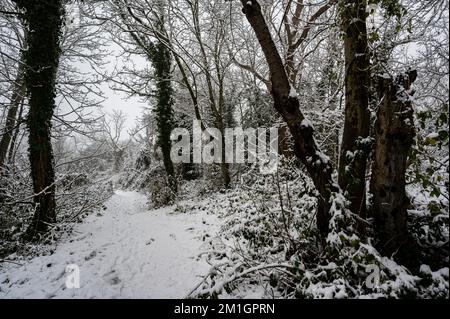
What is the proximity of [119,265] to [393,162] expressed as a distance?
16.7 feet

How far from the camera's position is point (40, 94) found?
22.9ft

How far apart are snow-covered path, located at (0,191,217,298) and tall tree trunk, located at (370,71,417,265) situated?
2.59 m

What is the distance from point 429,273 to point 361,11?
3.29 meters

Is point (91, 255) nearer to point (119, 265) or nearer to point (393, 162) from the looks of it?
point (119, 265)

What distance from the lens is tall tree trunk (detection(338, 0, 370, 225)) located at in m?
3.56

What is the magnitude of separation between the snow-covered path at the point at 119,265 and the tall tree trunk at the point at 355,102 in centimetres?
247

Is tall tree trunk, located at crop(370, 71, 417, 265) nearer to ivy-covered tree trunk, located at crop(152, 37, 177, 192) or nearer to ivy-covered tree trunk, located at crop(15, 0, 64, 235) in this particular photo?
ivy-covered tree trunk, located at crop(15, 0, 64, 235)

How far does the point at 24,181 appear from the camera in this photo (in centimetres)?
786

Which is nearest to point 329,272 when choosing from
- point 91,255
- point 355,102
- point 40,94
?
point 355,102

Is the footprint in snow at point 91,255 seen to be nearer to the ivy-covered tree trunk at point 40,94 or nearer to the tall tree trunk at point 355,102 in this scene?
the ivy-covered tree trunk at point 40,94

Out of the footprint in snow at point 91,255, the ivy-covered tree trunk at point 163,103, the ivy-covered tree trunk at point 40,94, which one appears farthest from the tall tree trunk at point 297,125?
the ivy-covered tree trunk at point 163,103

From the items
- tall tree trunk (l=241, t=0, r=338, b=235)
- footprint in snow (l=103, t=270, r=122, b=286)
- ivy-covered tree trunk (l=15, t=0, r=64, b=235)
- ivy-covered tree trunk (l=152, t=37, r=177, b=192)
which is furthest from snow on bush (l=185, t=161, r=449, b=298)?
ivy-covered tree trunk (l=152, t=37, r=177, b=192)

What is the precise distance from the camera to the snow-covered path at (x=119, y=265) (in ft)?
14.3

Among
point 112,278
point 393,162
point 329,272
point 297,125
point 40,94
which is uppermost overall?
point 40,94
